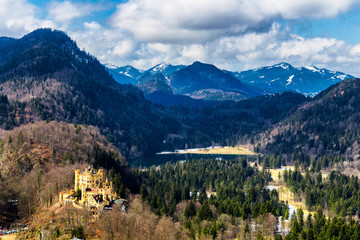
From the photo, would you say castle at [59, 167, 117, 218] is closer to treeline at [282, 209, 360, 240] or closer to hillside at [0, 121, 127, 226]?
hillside at [0, 121, 127, 226]

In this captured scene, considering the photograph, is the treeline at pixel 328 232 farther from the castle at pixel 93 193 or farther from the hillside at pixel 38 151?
the hillside at pixel 38 151

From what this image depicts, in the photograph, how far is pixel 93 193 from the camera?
119375mm

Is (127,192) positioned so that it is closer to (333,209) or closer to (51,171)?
(51,171)

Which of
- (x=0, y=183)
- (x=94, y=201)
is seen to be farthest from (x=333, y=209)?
(x=0, y=183)

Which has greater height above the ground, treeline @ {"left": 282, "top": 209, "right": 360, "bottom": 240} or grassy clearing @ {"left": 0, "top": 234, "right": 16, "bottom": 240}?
grassy clearing @ {"left": 0, "top": 234, "right": 16, "bottom": 240}

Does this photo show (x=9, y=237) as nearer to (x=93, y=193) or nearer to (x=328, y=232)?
(x=93, y=193)

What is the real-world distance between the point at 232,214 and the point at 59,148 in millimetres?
92060

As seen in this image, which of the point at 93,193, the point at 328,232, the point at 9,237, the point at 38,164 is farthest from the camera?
the point at 38,164

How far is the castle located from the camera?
118 metres

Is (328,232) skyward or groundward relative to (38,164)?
groundward

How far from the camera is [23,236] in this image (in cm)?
11844

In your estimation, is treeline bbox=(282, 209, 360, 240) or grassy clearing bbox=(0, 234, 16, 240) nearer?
grassy clearing bbox=(0, 234, 16, 240)

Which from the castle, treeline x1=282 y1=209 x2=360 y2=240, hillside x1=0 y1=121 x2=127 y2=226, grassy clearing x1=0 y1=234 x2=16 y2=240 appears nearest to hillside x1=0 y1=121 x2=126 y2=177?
hillside x1=0 y1=121 x2=127 y2=226

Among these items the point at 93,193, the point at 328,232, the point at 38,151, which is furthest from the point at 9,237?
the point at 328,232
